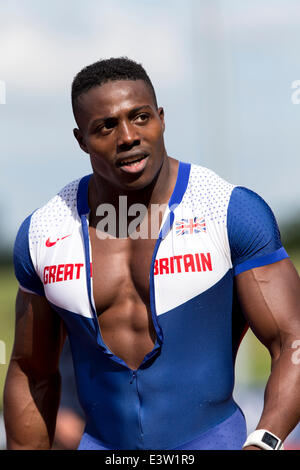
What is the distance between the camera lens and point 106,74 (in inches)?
166

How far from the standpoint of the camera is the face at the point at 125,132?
13.3 ft

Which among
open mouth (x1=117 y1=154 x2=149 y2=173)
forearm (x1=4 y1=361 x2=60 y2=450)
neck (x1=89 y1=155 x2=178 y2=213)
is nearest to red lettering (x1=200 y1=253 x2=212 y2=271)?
neck (x1=89 y1=155 x2=178 y2=213)

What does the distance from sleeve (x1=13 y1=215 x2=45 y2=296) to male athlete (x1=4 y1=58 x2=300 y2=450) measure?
2.0 inches

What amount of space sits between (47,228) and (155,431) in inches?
44.3

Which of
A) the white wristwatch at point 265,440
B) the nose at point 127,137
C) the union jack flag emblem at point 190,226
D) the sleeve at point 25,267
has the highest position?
the nose at point 127,137

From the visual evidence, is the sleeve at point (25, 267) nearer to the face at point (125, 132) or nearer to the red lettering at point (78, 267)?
the red lettering at point (78, 267)

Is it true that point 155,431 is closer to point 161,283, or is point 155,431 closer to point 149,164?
point 161,283

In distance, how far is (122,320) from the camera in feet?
13.7

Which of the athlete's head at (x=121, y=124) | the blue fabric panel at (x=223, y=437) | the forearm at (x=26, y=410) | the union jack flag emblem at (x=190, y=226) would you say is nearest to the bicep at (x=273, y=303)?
the union jack flag emblem at (x=190, y=226)

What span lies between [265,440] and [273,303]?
0.59 m

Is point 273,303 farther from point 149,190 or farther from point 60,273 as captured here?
point 60,273

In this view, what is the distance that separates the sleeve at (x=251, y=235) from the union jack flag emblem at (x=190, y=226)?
0.14m

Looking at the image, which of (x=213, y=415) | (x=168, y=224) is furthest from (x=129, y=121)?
(x=213, y=415)

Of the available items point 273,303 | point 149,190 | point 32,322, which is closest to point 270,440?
point 273,303
